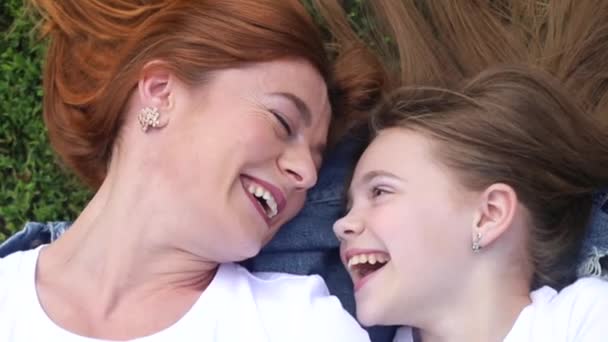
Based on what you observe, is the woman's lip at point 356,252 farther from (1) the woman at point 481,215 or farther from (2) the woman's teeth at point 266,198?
(2) the woman's teeth at point 266,198

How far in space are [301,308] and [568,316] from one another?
627mm

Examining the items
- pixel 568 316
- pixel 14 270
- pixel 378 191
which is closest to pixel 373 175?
pixel 378 191

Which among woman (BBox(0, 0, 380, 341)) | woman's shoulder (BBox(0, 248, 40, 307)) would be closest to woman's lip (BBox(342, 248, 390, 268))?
woman (BBox(0, 0, 380, 341))

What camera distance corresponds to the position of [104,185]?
89.1 inches

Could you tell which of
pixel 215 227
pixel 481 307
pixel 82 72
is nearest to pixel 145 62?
pixel 82 72

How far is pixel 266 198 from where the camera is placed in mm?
2133

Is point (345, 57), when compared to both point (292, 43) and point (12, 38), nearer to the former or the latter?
point (292, 43)

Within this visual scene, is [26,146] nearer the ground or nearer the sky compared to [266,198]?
nearer the ground

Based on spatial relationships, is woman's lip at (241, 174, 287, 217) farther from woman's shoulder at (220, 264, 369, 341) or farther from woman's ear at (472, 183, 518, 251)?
woman's ear at (472, 183, 518, 251)

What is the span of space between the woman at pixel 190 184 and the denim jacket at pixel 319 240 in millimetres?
124

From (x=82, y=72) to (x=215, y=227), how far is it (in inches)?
23.8

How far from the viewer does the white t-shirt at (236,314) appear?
210 centimetres

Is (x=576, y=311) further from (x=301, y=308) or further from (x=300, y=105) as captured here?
(x=300, y=105)

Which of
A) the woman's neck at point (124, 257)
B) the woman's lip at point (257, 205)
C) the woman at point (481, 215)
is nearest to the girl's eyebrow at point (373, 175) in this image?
the woman at point (481, 215)
